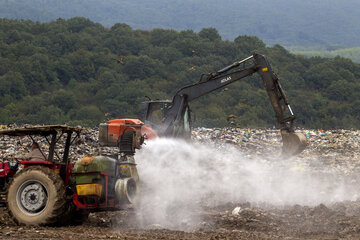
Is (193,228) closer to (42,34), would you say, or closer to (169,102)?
(169,102)

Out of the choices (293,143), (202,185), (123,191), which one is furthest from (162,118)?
(123,191)

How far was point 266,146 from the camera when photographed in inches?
809

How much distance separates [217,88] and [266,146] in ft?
22.3

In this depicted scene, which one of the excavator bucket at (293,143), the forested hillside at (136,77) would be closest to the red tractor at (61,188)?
the excavator bucket at (293,143)

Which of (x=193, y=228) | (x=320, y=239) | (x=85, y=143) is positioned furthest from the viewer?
(x=85, y=143)

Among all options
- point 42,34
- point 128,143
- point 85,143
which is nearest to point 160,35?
point 42,34

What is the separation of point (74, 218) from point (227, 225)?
2615mm

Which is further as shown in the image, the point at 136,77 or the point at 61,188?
the point at 136,77

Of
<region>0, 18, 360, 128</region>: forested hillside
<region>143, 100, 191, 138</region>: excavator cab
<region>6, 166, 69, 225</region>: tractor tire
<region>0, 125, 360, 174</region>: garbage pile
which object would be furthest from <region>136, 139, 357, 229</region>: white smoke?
<region>0, 18, 360, 128</region>: forested hillside

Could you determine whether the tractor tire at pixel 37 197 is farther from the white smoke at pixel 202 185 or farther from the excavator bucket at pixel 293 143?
the excavator bucket at pixel 293 143

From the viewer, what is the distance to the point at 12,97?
5350cm

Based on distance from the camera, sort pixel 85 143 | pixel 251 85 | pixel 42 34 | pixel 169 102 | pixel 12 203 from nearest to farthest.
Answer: pixel 12 203 < pixel 169 102 < pixel 85 143 < pixel 251 85 < pixel 42 34

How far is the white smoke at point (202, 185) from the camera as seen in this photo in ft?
33.8

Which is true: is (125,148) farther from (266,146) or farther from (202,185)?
(266,146)
